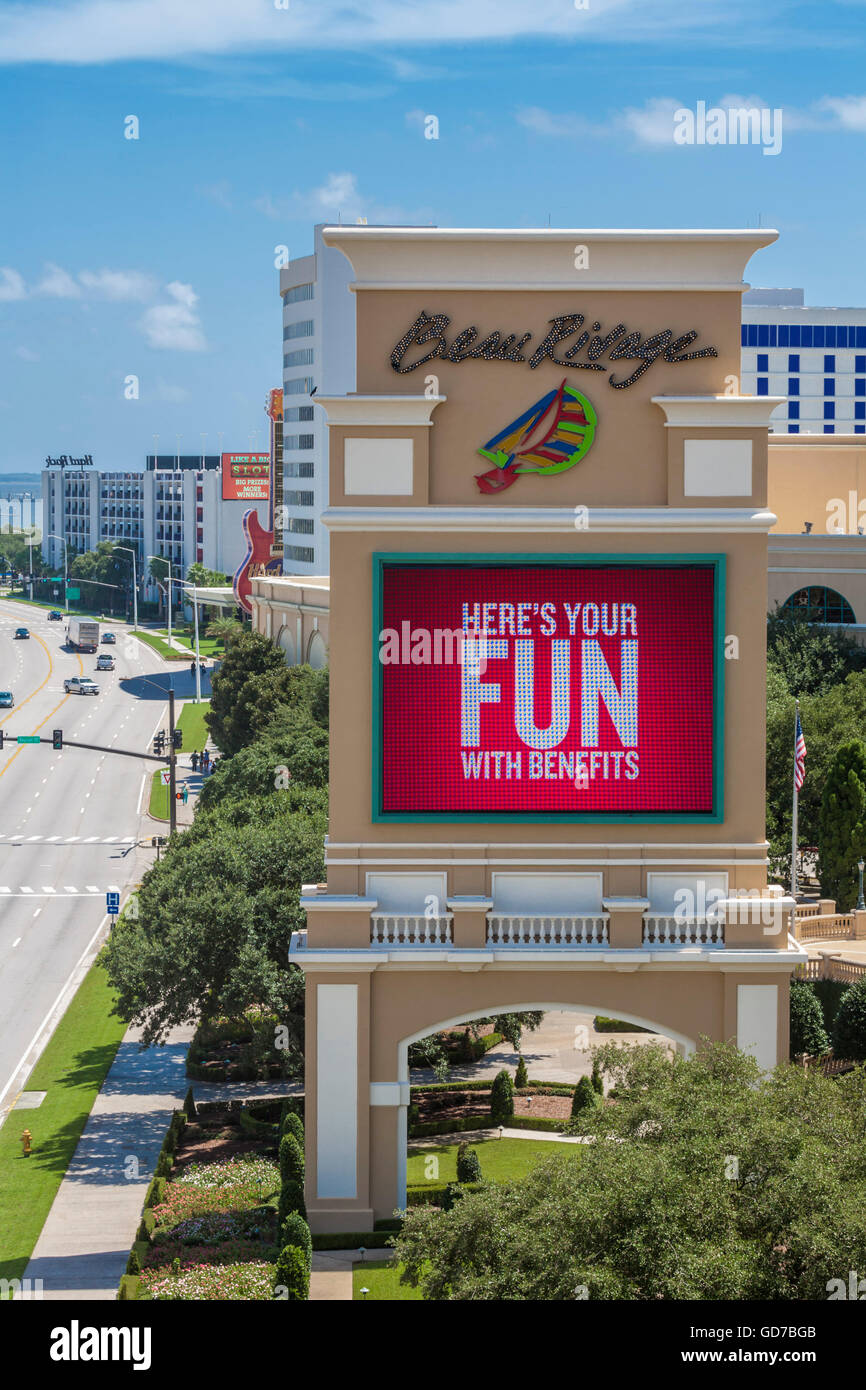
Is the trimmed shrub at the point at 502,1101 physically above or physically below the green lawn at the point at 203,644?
below

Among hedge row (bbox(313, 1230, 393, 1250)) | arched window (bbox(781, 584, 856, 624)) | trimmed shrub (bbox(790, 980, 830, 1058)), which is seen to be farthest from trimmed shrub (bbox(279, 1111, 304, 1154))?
arched window (bbox(781, 584, 856, 624))

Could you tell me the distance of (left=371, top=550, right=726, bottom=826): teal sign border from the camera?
3152 cm

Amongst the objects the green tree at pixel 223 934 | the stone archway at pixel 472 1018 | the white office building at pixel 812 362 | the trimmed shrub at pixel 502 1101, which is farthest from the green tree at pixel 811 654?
the white office building at pixel 812 362

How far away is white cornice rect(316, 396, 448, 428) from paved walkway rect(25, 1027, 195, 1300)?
16.5 meters

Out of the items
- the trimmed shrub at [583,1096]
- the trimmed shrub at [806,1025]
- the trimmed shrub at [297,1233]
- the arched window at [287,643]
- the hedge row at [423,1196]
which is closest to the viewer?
the trimmed shrub at [297,1233]

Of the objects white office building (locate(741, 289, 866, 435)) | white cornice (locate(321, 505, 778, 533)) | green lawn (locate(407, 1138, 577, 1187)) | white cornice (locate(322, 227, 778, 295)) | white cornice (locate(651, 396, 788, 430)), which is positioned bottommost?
green lawn (locate(407, 1138, 577, 1187))

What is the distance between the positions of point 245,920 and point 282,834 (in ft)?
12.2

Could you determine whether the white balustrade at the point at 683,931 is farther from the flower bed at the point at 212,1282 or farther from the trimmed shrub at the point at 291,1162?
the flower bed at the point at 212,1282

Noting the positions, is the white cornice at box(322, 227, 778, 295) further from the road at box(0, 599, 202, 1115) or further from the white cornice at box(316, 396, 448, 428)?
the road at box(0, 599, 202, 1115)

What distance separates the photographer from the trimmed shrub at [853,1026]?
1620 inches

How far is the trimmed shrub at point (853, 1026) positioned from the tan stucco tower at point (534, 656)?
9923 millimetres
